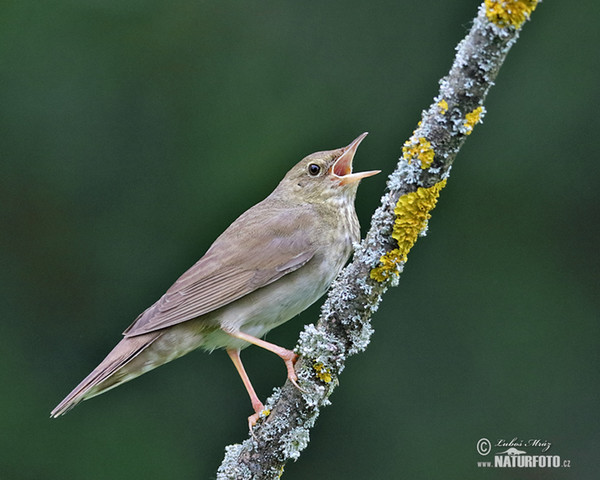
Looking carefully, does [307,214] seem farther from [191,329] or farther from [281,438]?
[281,438]

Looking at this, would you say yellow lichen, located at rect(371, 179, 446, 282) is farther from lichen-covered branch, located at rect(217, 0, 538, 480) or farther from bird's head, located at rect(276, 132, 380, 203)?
bird's head, located at rect(276, 132, 380, 203)

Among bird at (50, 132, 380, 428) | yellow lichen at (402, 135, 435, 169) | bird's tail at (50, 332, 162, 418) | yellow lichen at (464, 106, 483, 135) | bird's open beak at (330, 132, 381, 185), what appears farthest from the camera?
bird's open beak at (330, 132, 381, 185)

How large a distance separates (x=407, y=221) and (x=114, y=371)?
189 cm

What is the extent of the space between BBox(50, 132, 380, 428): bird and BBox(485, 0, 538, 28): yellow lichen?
5.33 ft

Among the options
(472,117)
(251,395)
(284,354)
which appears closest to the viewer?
(472,117)

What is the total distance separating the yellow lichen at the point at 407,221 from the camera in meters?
2.95

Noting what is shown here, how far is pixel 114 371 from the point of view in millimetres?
4113

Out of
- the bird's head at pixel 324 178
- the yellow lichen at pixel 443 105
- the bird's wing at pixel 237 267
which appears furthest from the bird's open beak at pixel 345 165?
the yellow lichen at pixel 443 105

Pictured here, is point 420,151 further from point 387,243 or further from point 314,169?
point 314,169

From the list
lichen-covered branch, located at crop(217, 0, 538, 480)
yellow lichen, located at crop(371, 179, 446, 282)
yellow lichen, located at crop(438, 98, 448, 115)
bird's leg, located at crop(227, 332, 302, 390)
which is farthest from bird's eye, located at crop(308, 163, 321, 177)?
yellow lichen, located at crop(438, 98, 448, 115)

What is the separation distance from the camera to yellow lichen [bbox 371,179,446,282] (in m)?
2.95

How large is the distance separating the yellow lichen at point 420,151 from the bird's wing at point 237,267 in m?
1.56

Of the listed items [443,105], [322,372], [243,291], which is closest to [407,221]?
[443,105]

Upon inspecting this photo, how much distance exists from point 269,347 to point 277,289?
1.54ft
